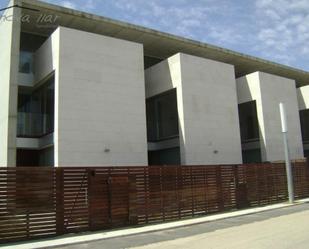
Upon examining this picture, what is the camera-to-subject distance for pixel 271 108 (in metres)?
31.7

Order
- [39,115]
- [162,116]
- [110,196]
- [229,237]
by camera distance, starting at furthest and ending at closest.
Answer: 1. [162,116]
2. [39,115]
3. [110,196]
4. [229,237]

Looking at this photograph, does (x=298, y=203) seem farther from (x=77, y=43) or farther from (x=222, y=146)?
(x=77, y=43)

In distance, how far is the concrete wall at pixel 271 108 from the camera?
3073 cm

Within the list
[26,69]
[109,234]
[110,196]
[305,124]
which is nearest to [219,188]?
[110,196]

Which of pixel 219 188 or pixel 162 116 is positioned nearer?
pixel 219 188

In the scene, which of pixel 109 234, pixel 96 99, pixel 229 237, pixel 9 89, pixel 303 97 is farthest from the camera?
pixel 303 97

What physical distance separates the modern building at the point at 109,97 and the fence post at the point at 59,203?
7417 mm

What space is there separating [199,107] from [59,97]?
944 cm

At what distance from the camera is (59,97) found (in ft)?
69.1

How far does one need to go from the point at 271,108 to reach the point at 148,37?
11295 mm

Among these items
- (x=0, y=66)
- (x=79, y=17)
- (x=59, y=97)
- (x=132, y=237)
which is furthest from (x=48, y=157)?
(x=132, y=237)

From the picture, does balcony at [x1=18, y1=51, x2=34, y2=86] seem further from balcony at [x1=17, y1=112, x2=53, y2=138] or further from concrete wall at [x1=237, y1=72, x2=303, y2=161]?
concrete wall at [x1=237, y1=72, x2=303, y2=161]

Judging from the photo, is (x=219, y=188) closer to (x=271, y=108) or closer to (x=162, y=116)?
(x=162, y=116)

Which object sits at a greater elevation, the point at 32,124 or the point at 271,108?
the point at 271,108
